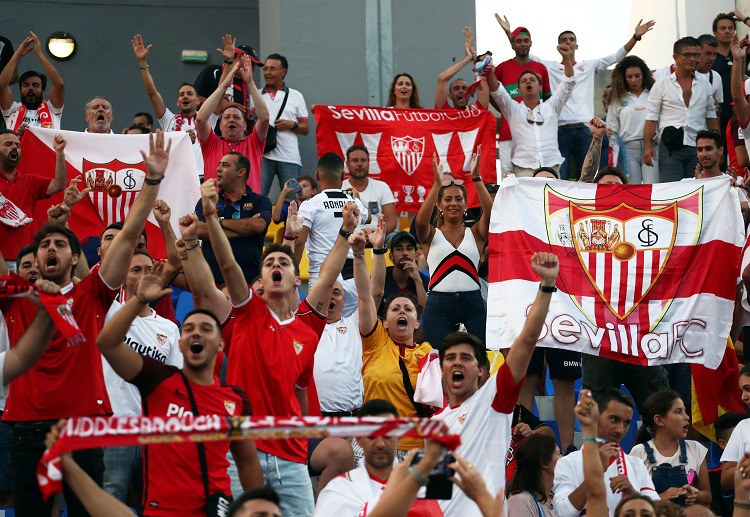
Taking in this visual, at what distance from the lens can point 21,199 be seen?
33.4 feet

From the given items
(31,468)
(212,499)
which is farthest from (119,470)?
(212,499)

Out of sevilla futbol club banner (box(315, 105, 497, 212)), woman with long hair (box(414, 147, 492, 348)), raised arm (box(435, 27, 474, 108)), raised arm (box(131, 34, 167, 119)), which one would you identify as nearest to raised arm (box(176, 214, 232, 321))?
woman with long hair (box(414, 147, 492, 348))

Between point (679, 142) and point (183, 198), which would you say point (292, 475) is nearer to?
point (183, 198)

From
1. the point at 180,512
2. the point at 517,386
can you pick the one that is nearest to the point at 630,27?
the point at 517,386

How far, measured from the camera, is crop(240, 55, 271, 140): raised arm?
12062mm

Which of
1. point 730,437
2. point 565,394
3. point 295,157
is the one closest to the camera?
point 730,437

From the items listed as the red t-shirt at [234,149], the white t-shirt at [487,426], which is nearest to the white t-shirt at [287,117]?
the red t-shirt at [234,149]

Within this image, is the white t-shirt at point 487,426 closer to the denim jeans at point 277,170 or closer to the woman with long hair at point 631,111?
the denim jeans at point 277,170

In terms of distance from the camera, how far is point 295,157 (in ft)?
43.5

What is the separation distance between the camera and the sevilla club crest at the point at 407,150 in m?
13.7

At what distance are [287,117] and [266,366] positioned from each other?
6855mm

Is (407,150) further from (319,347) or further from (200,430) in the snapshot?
(200,430)

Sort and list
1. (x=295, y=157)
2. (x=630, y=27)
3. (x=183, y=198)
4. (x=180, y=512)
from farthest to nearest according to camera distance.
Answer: (x=630, y=27)
(x=295, y=157)
(x=183, y=198)
(x=180, y=512)

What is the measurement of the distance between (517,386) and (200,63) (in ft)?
44.0
